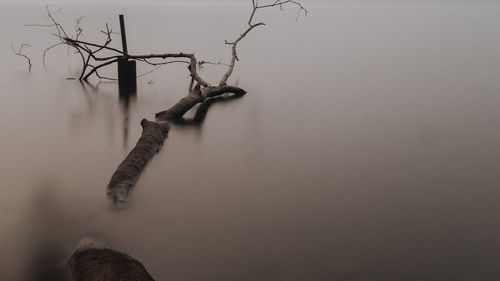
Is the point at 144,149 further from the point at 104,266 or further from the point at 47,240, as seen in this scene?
the point at 104,266

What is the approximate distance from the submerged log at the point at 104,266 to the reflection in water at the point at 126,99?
4.20 m

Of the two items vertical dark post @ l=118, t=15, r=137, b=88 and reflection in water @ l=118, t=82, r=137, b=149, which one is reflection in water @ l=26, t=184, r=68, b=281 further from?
vertical dark post @ l=118, t=15, r=137, b=88

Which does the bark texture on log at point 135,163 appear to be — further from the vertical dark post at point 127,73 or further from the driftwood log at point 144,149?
the vertical dark post at point 127,73

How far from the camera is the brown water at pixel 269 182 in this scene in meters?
5.18

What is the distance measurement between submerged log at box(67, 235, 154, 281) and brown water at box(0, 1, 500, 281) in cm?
21

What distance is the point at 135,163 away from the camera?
24.4ft

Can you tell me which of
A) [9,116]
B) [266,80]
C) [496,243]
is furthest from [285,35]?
[496,243]

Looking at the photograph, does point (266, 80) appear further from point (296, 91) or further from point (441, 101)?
point (441, 101)

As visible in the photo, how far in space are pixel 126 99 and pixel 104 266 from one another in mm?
9283

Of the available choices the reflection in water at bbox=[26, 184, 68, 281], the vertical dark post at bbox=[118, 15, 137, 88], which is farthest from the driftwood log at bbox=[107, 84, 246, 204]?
the vertical dark post at bbox=[118, 15, 137, 88]

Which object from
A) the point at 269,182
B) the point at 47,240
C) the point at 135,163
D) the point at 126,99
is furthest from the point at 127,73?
the point at 47,240

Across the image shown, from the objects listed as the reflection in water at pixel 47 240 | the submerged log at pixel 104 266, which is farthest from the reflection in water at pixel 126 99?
the submerged log at pixel 104 266

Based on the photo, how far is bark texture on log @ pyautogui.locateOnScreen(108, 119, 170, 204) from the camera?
671 centimetres

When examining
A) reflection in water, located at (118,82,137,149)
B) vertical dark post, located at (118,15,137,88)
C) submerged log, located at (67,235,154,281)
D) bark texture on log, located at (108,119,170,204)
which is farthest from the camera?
vertical dark post, located at (118,15,137,88)
